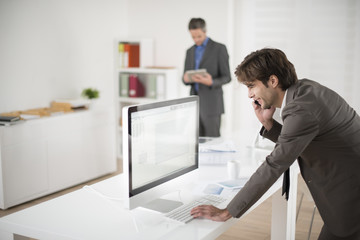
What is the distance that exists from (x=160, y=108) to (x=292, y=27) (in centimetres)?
379

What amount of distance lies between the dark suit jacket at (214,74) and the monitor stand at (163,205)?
2.72 m

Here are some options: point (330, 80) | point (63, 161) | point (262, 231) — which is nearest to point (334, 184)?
point (262, 231)

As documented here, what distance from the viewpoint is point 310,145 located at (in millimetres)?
1922

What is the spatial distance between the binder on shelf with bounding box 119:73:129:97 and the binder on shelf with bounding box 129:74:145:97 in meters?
0.05

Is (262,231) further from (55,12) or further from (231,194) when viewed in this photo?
(55,12)

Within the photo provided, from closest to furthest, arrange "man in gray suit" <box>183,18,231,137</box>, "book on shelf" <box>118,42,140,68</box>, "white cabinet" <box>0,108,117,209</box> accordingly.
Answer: "white cabinet" <box>0,108,117,209</box>
"man in gray suit" <box>183,18,231,137</box>
"book on shelf" <box>118,42,140,68</box>

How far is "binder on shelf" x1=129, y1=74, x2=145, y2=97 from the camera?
5.93m

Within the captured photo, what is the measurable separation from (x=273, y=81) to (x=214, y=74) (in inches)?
116

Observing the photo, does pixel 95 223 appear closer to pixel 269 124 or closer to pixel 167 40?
pixel 269 124

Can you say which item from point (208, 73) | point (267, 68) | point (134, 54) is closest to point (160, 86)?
point (134, 54)

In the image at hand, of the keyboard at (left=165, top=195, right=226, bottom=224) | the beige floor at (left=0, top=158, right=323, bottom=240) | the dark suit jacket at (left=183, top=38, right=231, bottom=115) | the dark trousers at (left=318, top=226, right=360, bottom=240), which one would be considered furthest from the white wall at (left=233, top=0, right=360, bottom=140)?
the keyboard at (left=165, top=195, right=226, bottom=224)

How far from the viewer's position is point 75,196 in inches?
89.0

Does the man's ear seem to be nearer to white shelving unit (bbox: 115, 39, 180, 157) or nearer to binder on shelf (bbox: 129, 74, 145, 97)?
white shelving unit (bbox: 115, 39, 180, 157)

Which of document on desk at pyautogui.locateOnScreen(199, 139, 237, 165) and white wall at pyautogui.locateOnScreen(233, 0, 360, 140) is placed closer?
document on desk at pyautogui.locateOnScreen(199, 139, 237, 165)
